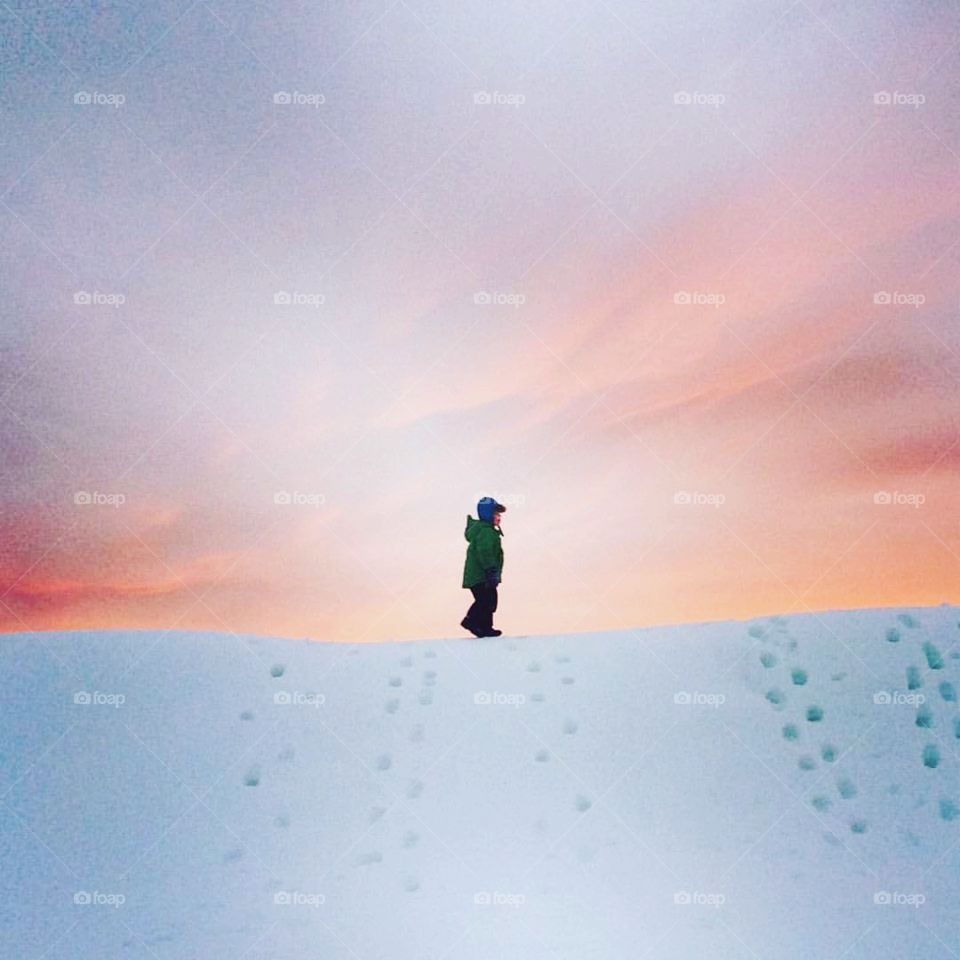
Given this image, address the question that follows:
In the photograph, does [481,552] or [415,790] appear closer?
[415,790]

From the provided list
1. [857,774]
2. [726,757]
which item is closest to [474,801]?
[726,757]

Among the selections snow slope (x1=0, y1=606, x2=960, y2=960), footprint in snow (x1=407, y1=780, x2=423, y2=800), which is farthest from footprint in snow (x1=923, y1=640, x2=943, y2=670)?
footprint in snow (x1=407, y1=780, x2=423, y2=800)

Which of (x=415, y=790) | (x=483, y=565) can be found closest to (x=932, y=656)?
(x=483, y=565)

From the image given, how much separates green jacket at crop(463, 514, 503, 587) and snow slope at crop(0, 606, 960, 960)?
0.59 metres

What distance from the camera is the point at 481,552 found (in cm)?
827

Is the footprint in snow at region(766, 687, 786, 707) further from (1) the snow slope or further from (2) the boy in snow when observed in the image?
(2) the boy in snow

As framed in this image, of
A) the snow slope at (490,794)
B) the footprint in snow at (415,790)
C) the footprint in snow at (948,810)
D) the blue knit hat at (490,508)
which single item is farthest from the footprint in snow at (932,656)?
the footprint in snow at (415,790)

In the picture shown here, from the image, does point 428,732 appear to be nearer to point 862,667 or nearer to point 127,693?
Result: point 127,693

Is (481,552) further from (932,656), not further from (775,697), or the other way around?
(932,656)

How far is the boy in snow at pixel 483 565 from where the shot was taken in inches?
Answer: 326

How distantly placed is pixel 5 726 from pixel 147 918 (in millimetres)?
2286

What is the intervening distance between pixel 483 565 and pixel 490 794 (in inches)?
82.1

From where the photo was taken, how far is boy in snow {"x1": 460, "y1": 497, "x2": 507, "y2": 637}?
829 cm

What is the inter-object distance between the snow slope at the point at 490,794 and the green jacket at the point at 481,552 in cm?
59
